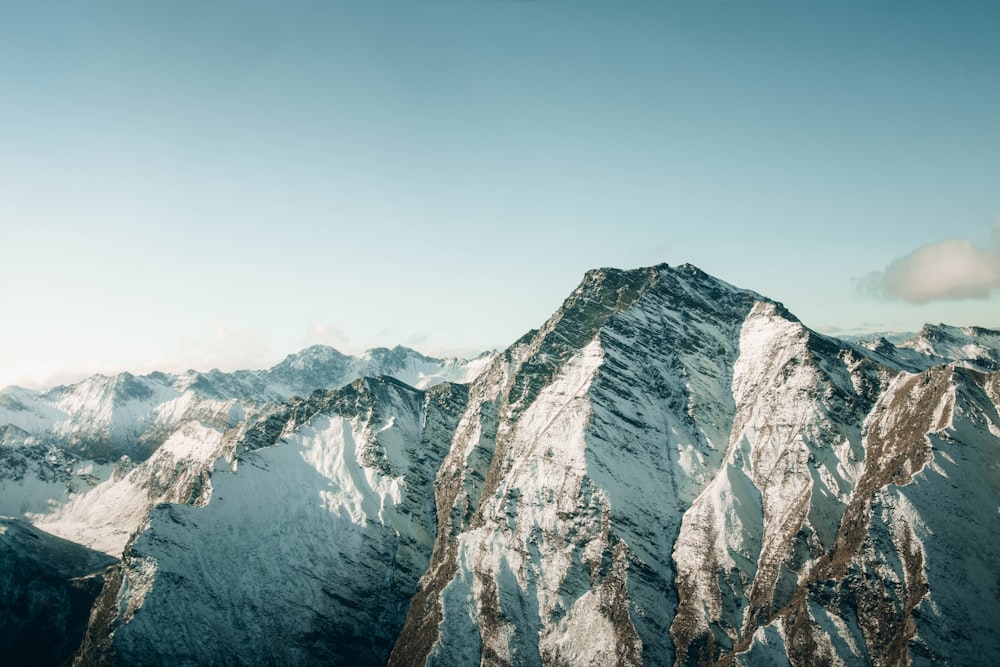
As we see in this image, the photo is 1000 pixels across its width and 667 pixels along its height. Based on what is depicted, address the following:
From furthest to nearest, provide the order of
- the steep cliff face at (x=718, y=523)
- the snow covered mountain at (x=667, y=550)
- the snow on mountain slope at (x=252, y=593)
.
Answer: the snow on mountain slope at (x=252, y=593) < the steep cliff face at (x=718, y=523) < the snow covered mountain at (x=667, y=550)

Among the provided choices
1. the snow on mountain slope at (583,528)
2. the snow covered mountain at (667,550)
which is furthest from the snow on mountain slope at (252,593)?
the snow on mountain slope at (583,528)

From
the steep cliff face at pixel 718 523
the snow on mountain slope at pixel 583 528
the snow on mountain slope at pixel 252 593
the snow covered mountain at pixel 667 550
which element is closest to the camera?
the snow covered mountain at pixel 667 550

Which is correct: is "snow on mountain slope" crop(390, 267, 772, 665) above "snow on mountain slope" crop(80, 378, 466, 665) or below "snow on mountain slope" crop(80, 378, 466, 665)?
above

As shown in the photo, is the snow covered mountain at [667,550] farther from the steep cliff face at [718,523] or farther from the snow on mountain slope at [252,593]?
the snow on mountain slope at [252,593]

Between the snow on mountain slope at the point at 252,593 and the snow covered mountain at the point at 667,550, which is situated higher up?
the snow covered mountain at the point at 667,550

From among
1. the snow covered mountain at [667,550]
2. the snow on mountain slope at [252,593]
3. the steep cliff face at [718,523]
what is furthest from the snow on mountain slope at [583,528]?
the snow on mountain slope at [252,593]

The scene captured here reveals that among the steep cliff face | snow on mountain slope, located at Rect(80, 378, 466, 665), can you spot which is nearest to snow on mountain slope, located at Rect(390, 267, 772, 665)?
the steep cliff face

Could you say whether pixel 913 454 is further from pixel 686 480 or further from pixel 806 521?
pixel 686 480

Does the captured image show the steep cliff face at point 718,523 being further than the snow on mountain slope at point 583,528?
No

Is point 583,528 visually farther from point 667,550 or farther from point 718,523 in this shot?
point 718,523

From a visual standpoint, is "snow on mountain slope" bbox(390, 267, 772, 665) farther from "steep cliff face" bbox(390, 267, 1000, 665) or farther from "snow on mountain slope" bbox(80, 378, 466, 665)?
"snow on mountain slope" bbox(80, 378, 466, 665)

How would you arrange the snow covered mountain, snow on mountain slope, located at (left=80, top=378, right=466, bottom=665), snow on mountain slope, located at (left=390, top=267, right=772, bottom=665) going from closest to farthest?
1. the snow covered mountain
2. snow on mountain slope, located at (left=390, top=267, right=772, bottom=665)
3. snow on mountain slope, located at (left=80, top=378, right=466, bottom=665)
